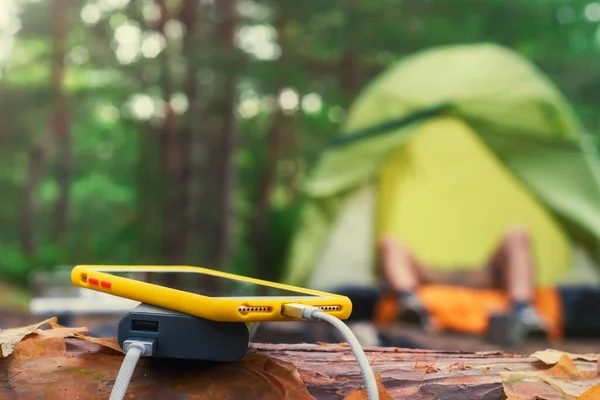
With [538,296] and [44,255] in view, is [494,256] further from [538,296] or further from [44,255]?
[44,255]

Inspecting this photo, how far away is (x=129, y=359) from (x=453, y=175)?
4.10 metres

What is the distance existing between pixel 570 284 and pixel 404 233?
111cm

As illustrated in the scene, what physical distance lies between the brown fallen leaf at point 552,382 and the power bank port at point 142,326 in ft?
1.06

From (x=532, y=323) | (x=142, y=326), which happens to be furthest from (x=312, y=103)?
(x=142, y=326)

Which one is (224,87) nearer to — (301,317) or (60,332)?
(60,332)

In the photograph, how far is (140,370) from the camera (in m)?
0.58

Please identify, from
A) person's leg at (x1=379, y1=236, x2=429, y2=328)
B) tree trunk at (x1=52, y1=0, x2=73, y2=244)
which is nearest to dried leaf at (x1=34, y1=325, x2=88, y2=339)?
person's leg at (x1=379, y1=236, x2=429, y2=328)

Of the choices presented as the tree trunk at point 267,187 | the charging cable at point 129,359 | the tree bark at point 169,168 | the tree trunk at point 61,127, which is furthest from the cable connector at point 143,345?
the tree trunk at point 61,127

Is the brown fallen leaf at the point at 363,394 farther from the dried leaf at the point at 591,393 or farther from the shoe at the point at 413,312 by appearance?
the shoe at the point at 413,312

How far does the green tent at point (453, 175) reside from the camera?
4035 mm

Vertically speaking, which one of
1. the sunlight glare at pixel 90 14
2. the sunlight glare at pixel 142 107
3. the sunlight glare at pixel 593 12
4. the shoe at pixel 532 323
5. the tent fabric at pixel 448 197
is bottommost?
the shoe at pixel 532 323

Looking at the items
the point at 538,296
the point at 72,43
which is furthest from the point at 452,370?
the point at 72,43

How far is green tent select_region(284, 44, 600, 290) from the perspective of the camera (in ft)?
13.2

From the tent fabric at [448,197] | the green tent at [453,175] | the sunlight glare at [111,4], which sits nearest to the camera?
the green tent at [453,175]
